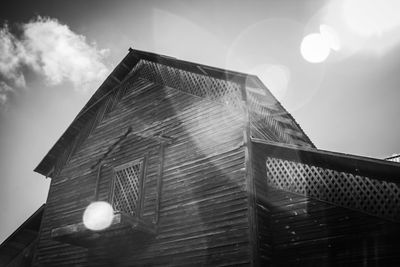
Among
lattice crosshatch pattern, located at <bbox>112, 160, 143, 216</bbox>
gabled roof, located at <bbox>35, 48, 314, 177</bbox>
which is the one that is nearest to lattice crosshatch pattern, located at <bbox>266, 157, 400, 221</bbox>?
gabled roof, located at <bbox>35, 48, 314, 177</bbox>

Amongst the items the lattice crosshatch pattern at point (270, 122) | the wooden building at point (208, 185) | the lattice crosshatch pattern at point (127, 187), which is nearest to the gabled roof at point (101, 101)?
the wooden building at point (208, 185)

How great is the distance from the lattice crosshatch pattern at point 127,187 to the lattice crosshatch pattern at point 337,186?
4.36 meters

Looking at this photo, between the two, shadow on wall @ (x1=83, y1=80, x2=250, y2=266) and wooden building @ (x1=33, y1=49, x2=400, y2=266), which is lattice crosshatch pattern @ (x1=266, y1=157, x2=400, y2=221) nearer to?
wooden building @ (x1=33, y1=49, x2=400, y2=266)

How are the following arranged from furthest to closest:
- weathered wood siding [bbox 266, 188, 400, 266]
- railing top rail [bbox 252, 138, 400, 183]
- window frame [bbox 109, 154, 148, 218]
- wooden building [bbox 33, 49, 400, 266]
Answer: window frame [bbox 109, 154, 148, 218]
wooden building [bbox 33, 49, 400, 266]
railing top rail [bbox 252, 138, 400, 183]
weathered wood siding [bbox 266, 188, 400, 266]

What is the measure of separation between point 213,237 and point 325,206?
2.69m

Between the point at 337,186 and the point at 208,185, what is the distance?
10.4 feet

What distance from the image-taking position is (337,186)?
25.3 feet

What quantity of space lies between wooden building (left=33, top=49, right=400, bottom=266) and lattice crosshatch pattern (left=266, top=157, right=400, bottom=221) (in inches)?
0.9

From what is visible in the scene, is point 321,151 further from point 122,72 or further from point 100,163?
point 122,72

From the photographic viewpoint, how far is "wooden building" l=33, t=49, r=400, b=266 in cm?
730

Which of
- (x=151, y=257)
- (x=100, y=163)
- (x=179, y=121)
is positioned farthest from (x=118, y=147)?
(x=151, y=257)

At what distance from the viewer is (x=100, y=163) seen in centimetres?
1277

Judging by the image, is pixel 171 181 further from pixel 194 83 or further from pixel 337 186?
pixel 337 186

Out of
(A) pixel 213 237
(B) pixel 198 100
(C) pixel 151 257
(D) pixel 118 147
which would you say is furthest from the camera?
(D) pixel 118 147
